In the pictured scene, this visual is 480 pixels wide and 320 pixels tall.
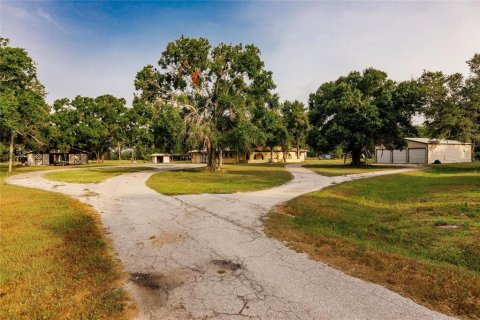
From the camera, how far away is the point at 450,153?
166ft

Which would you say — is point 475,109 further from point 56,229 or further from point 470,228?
point 56,229

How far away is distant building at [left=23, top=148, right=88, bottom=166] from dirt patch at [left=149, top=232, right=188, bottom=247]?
66652mm

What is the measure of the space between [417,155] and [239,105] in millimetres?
34938

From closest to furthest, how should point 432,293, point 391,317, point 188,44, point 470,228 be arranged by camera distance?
point 391,317 → point 432,293 → point 470,228 → point 188,44

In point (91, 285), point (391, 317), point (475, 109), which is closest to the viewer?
point (391, 317)

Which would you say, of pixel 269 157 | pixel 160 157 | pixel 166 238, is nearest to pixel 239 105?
pixel 166 238

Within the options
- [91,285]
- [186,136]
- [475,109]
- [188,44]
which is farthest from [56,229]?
[475,109]

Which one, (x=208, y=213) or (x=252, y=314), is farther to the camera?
(x=208, y=213)

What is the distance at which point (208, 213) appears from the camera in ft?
35.4

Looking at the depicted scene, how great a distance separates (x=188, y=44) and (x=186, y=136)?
1029 centimetres

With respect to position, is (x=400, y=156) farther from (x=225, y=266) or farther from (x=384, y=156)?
(x=225, y=266)

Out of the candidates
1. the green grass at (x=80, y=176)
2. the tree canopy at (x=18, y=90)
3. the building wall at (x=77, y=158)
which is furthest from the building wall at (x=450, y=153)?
the building wall at (x=77, y=158)

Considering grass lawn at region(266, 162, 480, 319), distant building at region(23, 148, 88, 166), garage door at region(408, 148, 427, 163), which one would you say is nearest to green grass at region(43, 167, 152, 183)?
grass lawn at region(266, 162, 480, 319)

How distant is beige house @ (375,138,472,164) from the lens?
47344 millimetres
